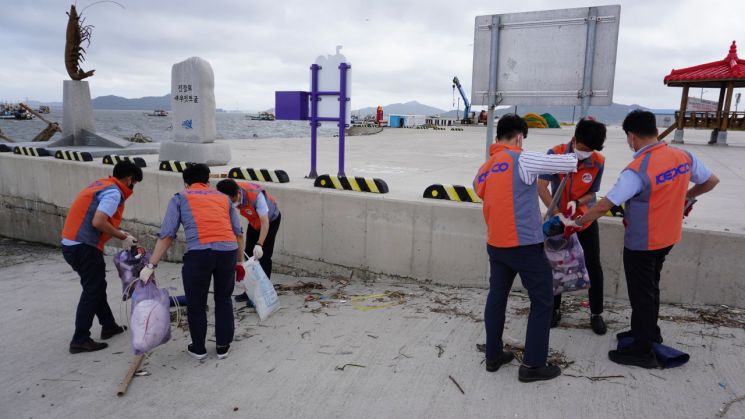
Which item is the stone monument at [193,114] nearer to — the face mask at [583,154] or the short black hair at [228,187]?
the short black hair at [228,187]

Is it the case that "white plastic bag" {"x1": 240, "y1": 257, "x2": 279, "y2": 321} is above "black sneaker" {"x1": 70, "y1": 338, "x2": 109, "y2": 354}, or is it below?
above

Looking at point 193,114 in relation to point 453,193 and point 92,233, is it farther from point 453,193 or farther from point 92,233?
point 453,193

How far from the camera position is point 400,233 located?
242 inches

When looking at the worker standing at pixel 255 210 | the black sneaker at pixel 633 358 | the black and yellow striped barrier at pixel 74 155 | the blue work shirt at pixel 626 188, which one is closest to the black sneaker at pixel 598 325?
the black sneaker at pixel 633 358

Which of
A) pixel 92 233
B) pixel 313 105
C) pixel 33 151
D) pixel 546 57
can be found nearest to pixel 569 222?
pixel 546 57

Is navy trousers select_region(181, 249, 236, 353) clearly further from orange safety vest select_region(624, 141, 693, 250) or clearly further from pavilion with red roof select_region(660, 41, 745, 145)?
pavilion with red roof select_region(660, 41, 745, 145)

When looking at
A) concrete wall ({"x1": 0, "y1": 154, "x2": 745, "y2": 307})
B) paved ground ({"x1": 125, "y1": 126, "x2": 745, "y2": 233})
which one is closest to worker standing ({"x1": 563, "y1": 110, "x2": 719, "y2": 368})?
concrete wall ({"x1": 0, "y1": 154, "x2": 745, "y2": 307})

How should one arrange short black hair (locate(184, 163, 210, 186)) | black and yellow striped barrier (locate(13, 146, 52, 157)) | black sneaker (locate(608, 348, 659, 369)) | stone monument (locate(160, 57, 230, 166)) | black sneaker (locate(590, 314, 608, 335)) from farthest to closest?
black and yellow striped barrier (locate(13, 146, 52, 157)), stone monument (locate(160, 57, 230, 166)), black sneaker (locate(590, 314, 608, 335)), short black hair (locate(184, 163, 210, 186)), black sneaker (locate(608, 348, 659, 369))

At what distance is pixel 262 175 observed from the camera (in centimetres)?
780

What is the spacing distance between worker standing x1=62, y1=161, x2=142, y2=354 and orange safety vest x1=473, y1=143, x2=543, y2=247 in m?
3.17

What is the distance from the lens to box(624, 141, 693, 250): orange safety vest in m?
3.43

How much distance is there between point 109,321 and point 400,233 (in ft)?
10.7

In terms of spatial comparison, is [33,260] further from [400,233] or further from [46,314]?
[400,233]

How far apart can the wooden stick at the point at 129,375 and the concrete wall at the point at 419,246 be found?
9.60ft
